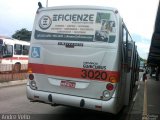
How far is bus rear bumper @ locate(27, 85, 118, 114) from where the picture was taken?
873 cm

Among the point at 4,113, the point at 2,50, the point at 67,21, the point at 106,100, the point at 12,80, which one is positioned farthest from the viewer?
the point at 2,50

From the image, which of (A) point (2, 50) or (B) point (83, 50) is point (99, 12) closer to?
(B) point (83, 50)

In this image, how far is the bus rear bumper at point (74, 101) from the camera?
8.73 m

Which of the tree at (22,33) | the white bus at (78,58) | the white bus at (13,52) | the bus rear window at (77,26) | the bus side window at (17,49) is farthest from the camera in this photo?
the tree at (22,33)

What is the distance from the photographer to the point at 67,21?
952 cm

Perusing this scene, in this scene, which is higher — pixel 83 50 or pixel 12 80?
pixel 83 50

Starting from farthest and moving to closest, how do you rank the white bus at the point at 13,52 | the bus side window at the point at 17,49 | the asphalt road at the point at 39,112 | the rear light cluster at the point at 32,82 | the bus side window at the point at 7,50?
the bus side window at the point at 17,49 → the bus side window at the point at 7,50 → the white bus at the point at 13,52 → the asphalt road at the point at 39,112 → the rear light cluster at the point at 32,82

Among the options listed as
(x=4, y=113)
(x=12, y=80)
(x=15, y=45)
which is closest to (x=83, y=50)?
(x=4, y=113)

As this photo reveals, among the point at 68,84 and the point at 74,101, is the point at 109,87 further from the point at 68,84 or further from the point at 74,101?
the point at 68,84

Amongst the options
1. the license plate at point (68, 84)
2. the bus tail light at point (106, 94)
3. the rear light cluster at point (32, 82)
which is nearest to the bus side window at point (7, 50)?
the rear light cluster at point (32, 82)

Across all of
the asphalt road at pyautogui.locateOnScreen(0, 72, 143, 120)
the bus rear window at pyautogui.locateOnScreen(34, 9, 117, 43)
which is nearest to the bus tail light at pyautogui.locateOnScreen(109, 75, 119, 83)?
the bus rear window at pyautogui.locateOnScreen(34, 9, 117, 43)

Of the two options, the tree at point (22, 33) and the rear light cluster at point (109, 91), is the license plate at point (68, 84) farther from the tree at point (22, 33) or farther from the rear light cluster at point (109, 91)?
the tree at point (22, 33)

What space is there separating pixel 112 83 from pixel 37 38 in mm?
2514

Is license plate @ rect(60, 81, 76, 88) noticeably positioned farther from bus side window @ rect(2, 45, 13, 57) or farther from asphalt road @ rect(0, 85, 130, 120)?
bus side window @ rect(2, 45, 13, 57)
